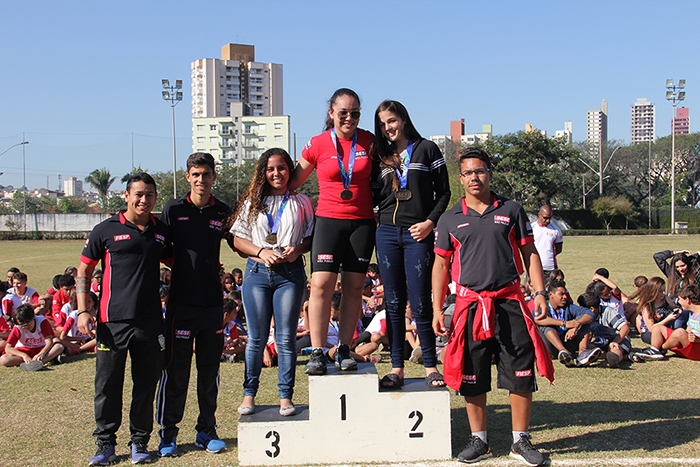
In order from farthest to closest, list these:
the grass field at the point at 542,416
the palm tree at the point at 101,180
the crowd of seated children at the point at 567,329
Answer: the palm tree at the point at 101,180 → the crowd of seated children at the point at 567,329 → the grass field at the point at 542,416

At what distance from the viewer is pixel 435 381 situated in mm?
5426

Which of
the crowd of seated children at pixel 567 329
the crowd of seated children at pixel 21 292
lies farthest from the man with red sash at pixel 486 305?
the crowd of seated children at pixel 21 292

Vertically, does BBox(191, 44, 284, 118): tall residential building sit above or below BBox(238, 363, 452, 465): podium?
above

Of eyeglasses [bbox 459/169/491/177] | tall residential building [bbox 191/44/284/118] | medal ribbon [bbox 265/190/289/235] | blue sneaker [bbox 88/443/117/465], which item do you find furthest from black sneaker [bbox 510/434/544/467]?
tall residential building [bbox 191/44/284/118]

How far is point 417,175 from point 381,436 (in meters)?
2.06

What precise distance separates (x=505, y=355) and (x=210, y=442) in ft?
7.98

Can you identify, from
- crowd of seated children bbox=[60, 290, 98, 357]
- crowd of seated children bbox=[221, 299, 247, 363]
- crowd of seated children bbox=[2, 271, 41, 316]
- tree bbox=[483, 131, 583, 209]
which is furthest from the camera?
tree bbox=[483, 131, 583, 209]

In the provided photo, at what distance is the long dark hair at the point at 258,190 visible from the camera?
5.47 meters

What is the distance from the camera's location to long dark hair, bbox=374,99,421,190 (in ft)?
17.7

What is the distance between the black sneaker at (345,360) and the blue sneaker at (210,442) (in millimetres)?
1119

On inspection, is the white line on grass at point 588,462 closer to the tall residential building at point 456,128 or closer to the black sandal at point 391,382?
the black sandal at point 391,382

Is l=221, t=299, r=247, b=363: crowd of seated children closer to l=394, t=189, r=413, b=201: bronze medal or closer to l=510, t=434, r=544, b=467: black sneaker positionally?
l=394, t=189, r=413, b=201: bronze medal

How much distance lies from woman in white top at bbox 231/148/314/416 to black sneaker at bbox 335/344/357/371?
366mm

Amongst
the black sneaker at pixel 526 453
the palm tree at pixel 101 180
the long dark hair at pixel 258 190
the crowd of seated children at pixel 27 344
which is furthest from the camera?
the palm tree at pixel 101 180
